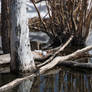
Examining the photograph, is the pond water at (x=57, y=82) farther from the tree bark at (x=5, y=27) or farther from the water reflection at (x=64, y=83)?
the tree bark at (x=5, y=27)

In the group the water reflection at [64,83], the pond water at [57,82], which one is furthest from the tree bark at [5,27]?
the water reflection at [64,83]

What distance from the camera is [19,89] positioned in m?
5.59

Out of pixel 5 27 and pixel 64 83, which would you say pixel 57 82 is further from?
pixel 5 27

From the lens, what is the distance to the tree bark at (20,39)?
20.3ft

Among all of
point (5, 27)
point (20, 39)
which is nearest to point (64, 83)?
point (20, 39)

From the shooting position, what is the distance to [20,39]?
637cm

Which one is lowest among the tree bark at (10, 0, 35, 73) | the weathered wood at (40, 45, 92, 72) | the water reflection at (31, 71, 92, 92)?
the water reflection at (31, 71, 92, 92)

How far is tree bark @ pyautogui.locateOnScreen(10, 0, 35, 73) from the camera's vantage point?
6.20 meters

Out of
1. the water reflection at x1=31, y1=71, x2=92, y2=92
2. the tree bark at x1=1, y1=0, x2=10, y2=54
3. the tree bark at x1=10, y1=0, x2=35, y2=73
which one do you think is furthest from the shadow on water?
the tree bark at x1=1, y1=0, x2=10, y2=54

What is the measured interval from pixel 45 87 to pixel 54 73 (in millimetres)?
1091

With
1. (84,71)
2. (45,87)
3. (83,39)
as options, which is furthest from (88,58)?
(45,87)

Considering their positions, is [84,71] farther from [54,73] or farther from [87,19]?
[87,19]

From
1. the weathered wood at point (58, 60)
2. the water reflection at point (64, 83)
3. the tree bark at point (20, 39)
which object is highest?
the tree bark at point (20, 39)

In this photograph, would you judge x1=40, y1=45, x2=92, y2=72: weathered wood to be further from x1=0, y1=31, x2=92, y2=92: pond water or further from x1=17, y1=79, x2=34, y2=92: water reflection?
x1=17, y1=79, x2=34, y2=92: water reflection
